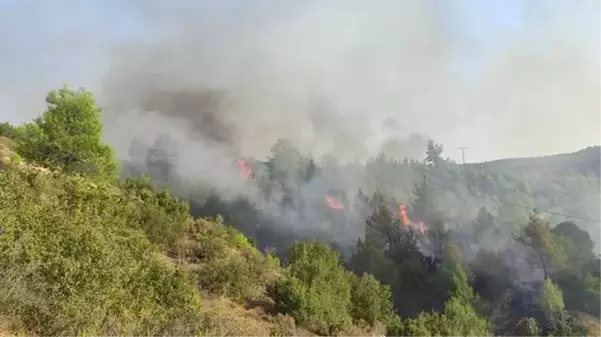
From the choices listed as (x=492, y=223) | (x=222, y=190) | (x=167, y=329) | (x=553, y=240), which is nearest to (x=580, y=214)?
(x=492, y=223)

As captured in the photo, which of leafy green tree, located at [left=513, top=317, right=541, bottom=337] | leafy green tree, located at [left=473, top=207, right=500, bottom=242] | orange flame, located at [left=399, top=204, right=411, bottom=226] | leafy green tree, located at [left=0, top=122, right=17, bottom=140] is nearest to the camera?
leafy green tree, located at [left=0, top=122, right=17, bottom=140]

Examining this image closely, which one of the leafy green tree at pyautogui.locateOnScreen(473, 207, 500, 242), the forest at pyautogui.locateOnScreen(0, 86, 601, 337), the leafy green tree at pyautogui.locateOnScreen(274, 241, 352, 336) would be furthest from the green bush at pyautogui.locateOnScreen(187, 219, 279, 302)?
the leafy green tree at pyautogui.locateOnScreen(473, 207, 500, 242)

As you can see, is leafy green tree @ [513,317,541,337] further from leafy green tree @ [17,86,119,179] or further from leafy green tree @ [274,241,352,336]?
leafy green tree @ [17,86,119,179]

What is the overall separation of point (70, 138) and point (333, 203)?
97688 millimetres

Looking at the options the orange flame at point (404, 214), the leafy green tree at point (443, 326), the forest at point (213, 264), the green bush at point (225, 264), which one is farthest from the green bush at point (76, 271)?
the orange flame at point (404, 214)

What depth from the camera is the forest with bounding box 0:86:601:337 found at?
10805 mm

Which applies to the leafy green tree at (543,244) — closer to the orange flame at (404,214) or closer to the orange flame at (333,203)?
the orange flame at (404,214)

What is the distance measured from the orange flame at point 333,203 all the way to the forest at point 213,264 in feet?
63.7

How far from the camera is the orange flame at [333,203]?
11918 cm

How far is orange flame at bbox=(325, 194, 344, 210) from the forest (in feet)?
63.7

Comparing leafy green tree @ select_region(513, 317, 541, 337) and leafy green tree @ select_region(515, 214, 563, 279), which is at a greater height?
leafy green tree @ select_region(515, 214, 563, 279)

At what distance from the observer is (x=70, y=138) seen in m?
26.7

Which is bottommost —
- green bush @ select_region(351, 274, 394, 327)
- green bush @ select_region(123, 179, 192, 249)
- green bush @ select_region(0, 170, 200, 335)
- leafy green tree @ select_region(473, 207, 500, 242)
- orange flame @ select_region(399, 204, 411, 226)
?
green bush @ select_region(351, 274, 394, 327)

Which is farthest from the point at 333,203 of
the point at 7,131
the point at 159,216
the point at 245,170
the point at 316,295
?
the point at 316,295
